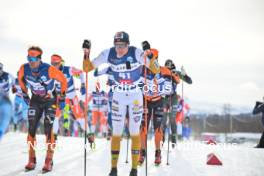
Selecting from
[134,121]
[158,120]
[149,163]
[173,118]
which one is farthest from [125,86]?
[173,118]

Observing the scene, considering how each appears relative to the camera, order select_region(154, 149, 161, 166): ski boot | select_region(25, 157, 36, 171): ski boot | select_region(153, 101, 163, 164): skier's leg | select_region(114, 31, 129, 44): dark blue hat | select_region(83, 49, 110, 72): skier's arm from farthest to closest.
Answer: select_region(153, 101, 163, 164): skier's leg
select_region(154, 149, 161, 166): ski boot
select_region(25, 157, 36, 171): ski boot
select_region(83, 49, 110, 72): skier's arm
select_region(114, 31, 129, 44): dark blue hat

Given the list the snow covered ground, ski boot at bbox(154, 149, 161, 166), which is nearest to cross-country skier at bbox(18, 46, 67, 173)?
the snow covered ground

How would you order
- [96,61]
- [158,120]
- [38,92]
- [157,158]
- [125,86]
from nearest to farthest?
[125,86]
[96,61]
[38,92]
[157,158]
[158,120]

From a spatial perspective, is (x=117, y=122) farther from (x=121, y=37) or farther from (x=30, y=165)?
(x=30, y=165)

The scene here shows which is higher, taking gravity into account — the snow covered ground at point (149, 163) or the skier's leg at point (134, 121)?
the skier's leg at point (134, 121)

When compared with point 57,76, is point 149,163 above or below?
below

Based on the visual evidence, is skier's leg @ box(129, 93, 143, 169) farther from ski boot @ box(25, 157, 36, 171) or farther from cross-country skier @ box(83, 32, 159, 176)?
ski boot @ box(25, 157, 36, 171)

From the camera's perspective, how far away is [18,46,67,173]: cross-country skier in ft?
25.5

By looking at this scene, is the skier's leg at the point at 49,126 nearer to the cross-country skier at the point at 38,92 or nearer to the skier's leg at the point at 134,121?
the cross-country skier at the point at 38,92

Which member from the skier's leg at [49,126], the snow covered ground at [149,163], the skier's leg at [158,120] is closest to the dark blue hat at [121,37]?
the skier's leg at [49,126]

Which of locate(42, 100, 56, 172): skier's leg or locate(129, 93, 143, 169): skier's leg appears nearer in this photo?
locate(129, 93, 143, 169): skier's leg

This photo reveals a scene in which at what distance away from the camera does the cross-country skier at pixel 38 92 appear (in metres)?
7.79

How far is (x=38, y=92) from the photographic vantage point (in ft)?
26.1

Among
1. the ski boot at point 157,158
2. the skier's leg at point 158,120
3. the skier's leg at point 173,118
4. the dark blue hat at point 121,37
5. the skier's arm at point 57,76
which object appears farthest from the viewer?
the skier's leg at point 173,118
